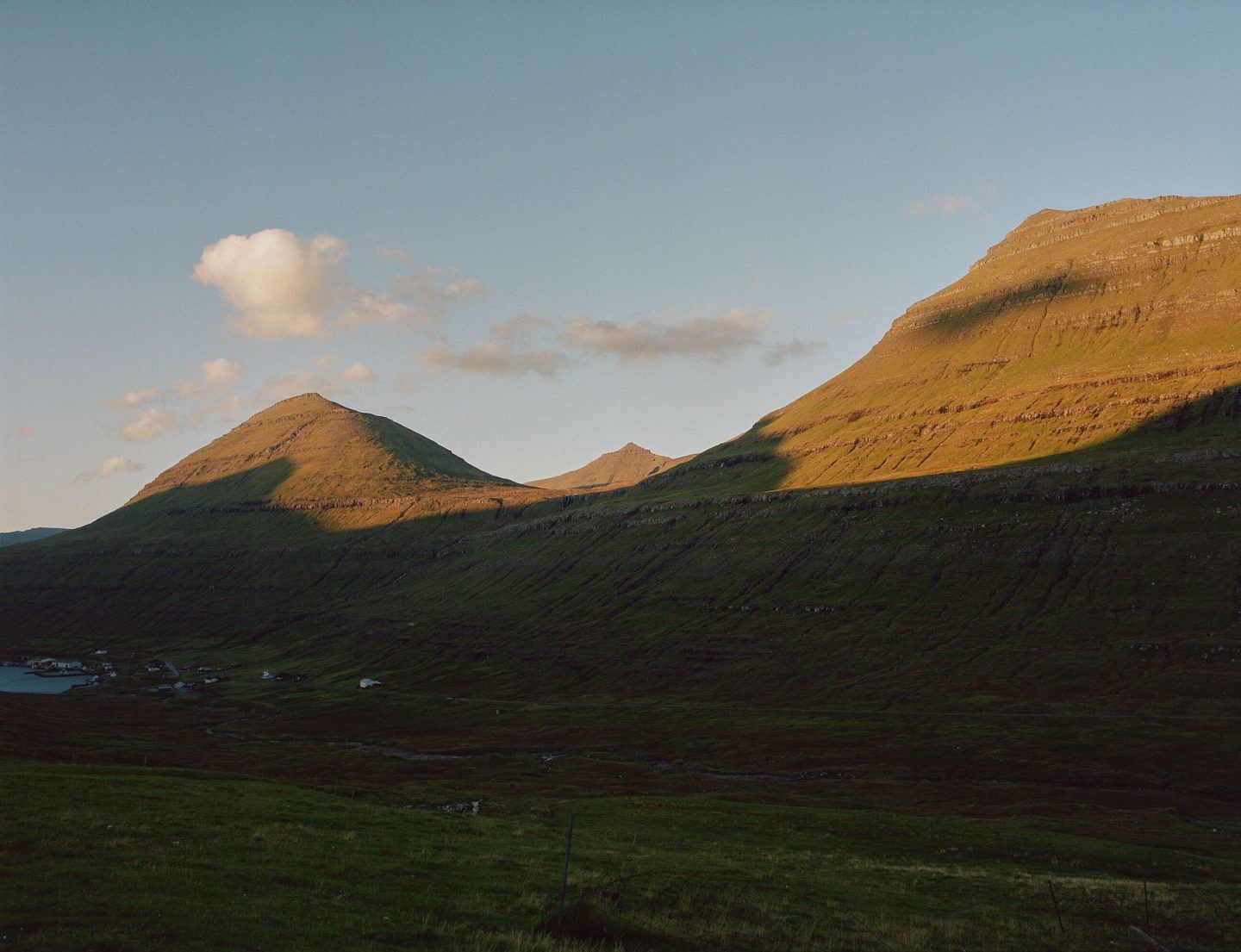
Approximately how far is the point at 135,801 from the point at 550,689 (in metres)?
148

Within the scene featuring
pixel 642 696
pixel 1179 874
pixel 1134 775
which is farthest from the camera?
pixel 642 696

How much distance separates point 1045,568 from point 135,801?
7472 inches

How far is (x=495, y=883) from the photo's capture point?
35875mm

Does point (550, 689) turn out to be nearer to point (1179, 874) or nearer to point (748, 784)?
point (748, 784)

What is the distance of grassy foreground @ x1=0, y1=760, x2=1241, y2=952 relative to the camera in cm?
2656

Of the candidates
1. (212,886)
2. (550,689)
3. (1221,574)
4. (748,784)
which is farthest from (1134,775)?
(550,689)

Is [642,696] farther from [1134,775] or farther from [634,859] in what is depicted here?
[634,859]

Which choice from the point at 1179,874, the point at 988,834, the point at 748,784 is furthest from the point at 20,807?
the point at 748,784

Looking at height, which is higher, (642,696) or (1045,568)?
A: (1045,568)

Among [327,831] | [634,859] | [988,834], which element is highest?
[327,831]

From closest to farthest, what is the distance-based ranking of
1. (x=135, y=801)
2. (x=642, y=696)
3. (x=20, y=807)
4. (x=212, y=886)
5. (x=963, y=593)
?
1. (x=212, y=886)
2. (x=20, y=807)
3. (x=135, y=801)
4. (x=642, y=696)
5. (x=963, y=593)

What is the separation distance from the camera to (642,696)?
17650 cm

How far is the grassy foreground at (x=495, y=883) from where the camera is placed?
1046 inches

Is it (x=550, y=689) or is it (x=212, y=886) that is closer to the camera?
(x=212, y=886)
